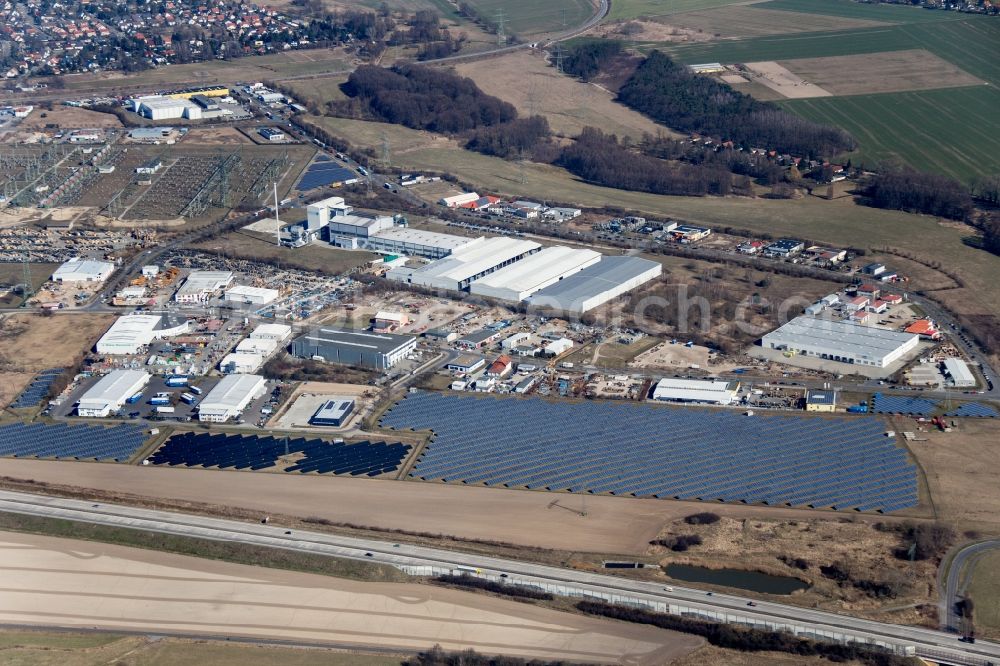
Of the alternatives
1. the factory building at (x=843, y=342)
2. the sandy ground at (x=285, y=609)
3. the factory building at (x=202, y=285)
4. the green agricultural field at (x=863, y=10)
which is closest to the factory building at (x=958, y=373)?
the factory building at (x=843, y=342)

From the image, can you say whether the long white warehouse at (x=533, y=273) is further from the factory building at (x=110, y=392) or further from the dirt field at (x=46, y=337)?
the dirt field at (x=46, y=337)

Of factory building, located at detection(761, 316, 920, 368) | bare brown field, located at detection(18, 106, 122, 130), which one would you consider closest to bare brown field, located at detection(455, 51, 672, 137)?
bare brown field, located at detection(18, 106, 122, 130)

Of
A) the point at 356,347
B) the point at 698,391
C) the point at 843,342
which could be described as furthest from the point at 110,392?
the point at 843,342

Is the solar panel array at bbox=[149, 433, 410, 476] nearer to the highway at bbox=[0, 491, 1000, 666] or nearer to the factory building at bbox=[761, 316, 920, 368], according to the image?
the highway at bbox=[0, 491, 1000, 666]

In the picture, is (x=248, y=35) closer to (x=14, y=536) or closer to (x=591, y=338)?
(x=591, y=338)

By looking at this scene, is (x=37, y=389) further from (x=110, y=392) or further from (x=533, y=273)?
(x=533, y=273)

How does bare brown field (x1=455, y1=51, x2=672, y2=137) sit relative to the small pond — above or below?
above

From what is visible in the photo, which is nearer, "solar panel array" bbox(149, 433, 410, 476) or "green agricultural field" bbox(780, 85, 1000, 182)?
"solar panel array" bbox(149, 433, 410, 476)
